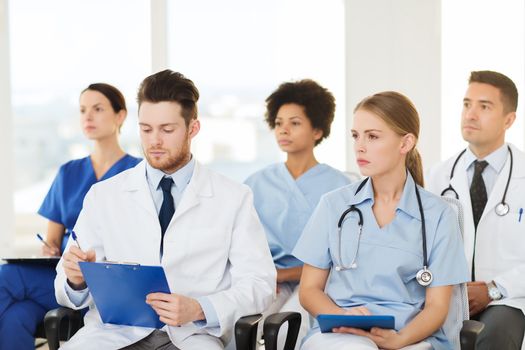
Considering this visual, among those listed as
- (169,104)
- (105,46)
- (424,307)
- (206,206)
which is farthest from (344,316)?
(105,46)

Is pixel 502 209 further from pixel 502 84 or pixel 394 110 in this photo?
pixel 394 110

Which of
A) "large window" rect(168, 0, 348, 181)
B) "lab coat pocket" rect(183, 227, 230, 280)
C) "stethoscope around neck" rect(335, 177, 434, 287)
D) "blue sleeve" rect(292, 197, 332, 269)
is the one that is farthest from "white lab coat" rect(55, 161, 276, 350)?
"large window" rect(168, 0, 348, 181)

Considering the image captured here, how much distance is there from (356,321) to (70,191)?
170 centimetres

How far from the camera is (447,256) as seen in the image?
2.28m

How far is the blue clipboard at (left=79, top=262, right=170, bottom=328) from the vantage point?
2.05 meters

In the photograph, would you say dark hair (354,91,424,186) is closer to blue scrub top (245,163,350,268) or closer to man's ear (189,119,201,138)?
man's ear (189,119,201,138)

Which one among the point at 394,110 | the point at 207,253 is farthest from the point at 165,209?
the point at 394,110

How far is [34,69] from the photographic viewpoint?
4.64 metres

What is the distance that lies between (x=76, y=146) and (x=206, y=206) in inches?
100

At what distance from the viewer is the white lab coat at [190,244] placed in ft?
7.50

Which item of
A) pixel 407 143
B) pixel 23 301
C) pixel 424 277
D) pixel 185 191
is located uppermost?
pixel 407 143

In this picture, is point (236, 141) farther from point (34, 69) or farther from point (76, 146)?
point (34, 69)

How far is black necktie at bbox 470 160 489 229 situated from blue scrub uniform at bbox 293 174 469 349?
643mm

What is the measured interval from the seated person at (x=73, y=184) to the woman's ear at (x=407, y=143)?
57.6 inches
